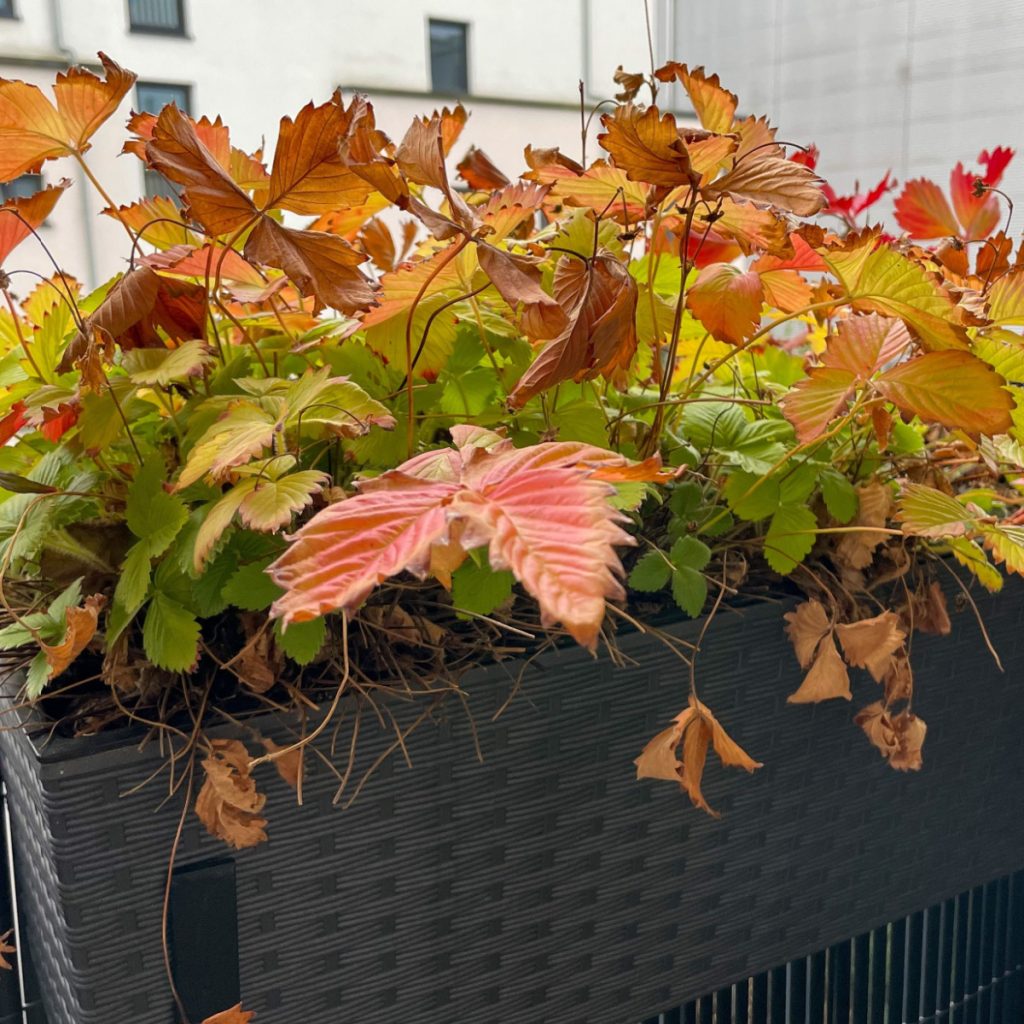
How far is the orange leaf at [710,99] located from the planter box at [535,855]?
228 millimetres

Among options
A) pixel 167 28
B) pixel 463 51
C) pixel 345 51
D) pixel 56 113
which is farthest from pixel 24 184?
pixel 56 113

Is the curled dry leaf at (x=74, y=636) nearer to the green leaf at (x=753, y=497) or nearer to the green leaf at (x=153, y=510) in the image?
the green leaf at (x=153, y=510)

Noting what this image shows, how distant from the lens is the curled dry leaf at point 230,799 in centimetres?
34

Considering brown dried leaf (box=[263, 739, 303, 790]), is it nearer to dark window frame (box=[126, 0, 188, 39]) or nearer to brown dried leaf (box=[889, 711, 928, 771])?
brown dried leaf (box=[889, 711, 928, 771])

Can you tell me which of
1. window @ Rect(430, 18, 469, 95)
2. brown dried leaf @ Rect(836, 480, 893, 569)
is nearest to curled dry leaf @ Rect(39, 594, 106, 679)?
brown dried leaf @ Rect(836, 480, 893, 569)

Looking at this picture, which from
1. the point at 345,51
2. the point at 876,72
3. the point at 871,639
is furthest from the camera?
the point at 345,51

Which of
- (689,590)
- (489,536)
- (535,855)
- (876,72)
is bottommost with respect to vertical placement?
(535,855)

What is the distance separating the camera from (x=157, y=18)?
7.61ft

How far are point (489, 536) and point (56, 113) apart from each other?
277 millimetres

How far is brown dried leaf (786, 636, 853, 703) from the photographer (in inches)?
17.4

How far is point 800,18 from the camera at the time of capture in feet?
6.93

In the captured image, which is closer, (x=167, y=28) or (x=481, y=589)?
(x=481, y=589)

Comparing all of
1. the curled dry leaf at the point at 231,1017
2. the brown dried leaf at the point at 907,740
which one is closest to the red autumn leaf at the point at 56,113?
the curled dry leaf at the point at 231,1017

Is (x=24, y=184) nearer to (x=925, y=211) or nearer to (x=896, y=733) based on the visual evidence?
(x=925, y=211)
